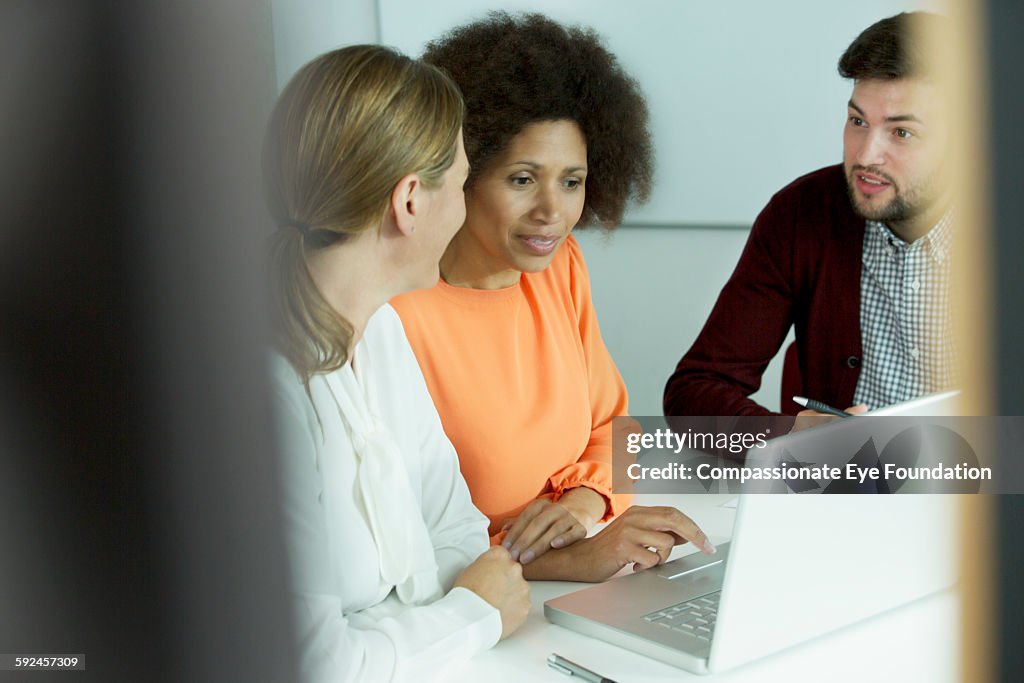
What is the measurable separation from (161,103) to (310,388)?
281mm

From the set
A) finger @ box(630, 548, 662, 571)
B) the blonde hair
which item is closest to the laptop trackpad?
finger @ box(630, 548, 662, 571)

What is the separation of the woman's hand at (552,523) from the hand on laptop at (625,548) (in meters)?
0.02

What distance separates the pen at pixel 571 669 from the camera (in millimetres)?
649

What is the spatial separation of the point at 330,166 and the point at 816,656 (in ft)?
1.72

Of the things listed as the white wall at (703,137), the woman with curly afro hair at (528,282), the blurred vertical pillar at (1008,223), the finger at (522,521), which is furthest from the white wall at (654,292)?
the blurred vertical pillar at (1008,223)

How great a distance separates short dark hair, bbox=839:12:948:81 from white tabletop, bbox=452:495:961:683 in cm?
70

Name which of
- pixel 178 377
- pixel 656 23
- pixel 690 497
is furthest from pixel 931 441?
pixel 656 23

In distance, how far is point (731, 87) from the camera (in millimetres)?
1261

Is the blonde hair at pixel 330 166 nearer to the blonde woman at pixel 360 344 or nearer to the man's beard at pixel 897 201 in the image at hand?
the blonde woman at pixel 360 344

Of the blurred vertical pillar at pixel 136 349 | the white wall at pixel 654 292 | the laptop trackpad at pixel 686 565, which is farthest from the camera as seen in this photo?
the white wall at pixel 654 292

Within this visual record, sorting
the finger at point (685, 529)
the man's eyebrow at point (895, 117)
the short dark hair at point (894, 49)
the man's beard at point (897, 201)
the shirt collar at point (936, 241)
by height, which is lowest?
the finger at point (685, 529)

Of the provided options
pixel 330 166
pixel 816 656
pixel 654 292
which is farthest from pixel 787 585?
pixel 654 292

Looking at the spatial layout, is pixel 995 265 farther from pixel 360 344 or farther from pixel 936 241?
pixel 936 241

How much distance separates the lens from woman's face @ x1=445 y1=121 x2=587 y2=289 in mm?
987
